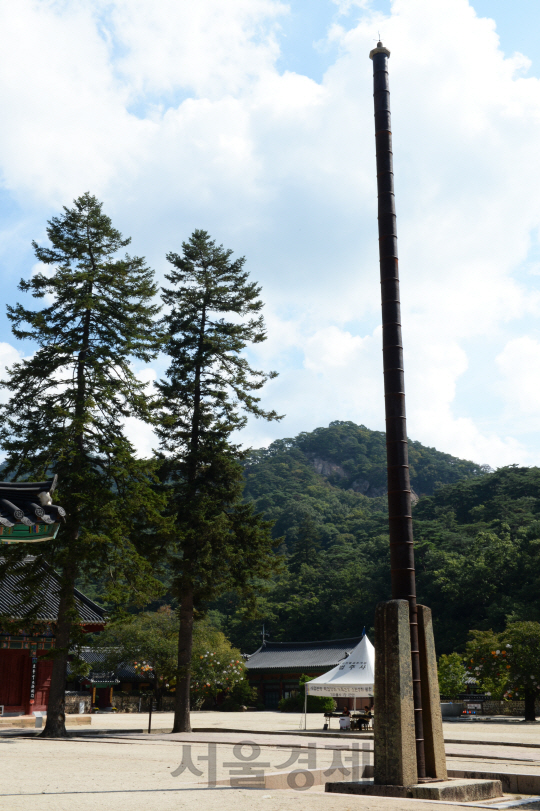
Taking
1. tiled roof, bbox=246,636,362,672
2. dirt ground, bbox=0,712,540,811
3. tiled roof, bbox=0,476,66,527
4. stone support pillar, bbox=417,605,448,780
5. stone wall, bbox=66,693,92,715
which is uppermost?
tiled roof, bbox=0,476,66,527

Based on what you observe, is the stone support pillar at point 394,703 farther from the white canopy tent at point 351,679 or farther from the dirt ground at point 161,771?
the white canopy tent at point 351,679

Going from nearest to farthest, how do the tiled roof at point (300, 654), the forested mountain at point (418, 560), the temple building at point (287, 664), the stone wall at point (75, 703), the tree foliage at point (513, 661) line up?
the tree foliage at point (513, 661) → the stone wall at point (75, 703) → the tiled roof at point (300, 654) → the temple building at point (287, 664) → the forested mountain at point (418, 560)

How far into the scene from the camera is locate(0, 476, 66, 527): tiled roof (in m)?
9.79

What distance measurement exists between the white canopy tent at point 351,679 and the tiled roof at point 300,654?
27.6 metres

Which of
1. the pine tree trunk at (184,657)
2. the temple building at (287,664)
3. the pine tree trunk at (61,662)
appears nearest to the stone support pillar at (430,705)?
the pine tree trunk at (61,662)

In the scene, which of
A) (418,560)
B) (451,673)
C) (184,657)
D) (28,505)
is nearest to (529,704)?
(451,673)

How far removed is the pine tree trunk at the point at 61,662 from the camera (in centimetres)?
2111

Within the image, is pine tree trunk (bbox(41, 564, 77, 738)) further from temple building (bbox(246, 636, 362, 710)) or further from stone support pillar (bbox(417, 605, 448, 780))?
temple building (bbox(246, 636, 362, 710))

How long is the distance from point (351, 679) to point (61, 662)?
10.7m

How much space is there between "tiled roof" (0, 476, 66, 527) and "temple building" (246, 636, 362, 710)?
47.6 meters

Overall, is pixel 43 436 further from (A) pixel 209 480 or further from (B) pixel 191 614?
(B) pixel 191 614

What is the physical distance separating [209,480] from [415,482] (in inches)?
5146

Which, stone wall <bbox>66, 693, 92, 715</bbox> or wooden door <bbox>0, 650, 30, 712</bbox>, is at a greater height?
wooden door <bbox>0, 650, 30, 712</bbox>

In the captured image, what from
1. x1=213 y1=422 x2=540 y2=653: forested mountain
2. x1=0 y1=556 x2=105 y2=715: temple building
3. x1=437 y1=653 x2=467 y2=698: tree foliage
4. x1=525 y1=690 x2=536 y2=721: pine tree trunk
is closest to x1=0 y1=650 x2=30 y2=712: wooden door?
x1=0 y1=556 x2=105 y2=715: temple building
